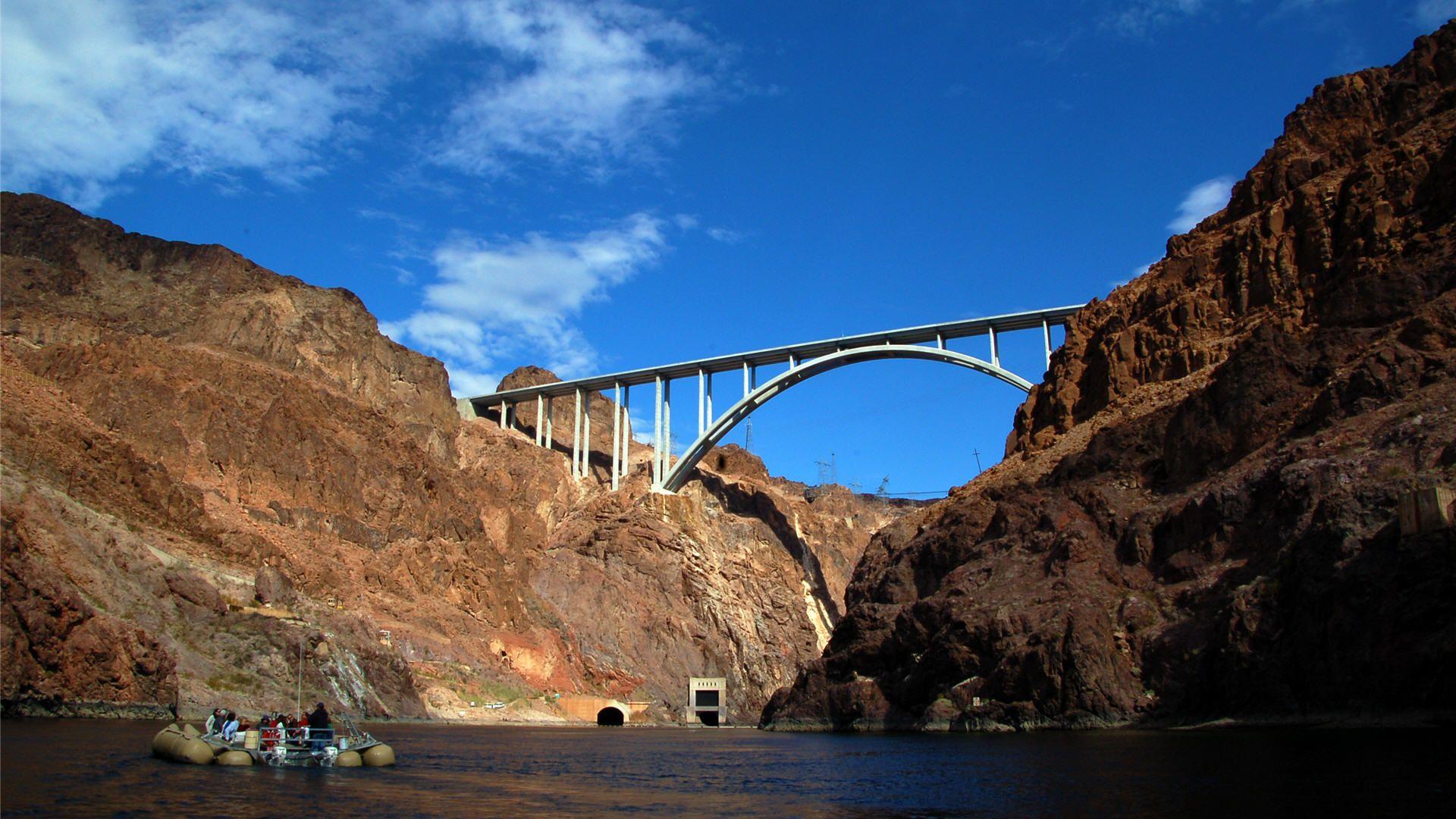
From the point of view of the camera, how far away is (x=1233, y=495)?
55406mm

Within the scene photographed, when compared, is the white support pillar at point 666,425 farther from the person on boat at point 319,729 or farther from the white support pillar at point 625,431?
the person on boat at point 319,729

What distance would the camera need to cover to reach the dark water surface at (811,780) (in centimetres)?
2762

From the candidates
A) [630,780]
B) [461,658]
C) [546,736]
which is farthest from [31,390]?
[630,780]

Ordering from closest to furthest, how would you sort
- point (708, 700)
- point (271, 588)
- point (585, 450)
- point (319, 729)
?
point (319, 729), point (271, 588), point (708, 700), point (585, 450)

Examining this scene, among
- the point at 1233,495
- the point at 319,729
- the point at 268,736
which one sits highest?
the point at 1233,495

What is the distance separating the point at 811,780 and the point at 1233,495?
26317mm

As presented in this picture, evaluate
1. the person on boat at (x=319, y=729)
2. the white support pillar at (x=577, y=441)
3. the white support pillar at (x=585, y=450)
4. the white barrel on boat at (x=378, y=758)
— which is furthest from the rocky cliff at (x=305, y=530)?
the white barrel on boat at (x=378, y=758)

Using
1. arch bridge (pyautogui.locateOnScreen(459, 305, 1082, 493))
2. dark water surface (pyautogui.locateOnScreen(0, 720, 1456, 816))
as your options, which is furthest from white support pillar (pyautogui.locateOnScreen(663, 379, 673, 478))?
dark water surface (pyautogui.locateOnScreen(0, 720, 1456, 816))

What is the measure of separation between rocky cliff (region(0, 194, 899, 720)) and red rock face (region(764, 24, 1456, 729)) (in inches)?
1231

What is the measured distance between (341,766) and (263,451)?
191 feet

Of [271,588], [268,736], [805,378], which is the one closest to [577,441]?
[805,378]

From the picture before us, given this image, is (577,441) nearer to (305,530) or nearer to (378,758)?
(305,530)

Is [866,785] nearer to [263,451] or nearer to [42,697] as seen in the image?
[42,697]

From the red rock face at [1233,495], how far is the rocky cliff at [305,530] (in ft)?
103
